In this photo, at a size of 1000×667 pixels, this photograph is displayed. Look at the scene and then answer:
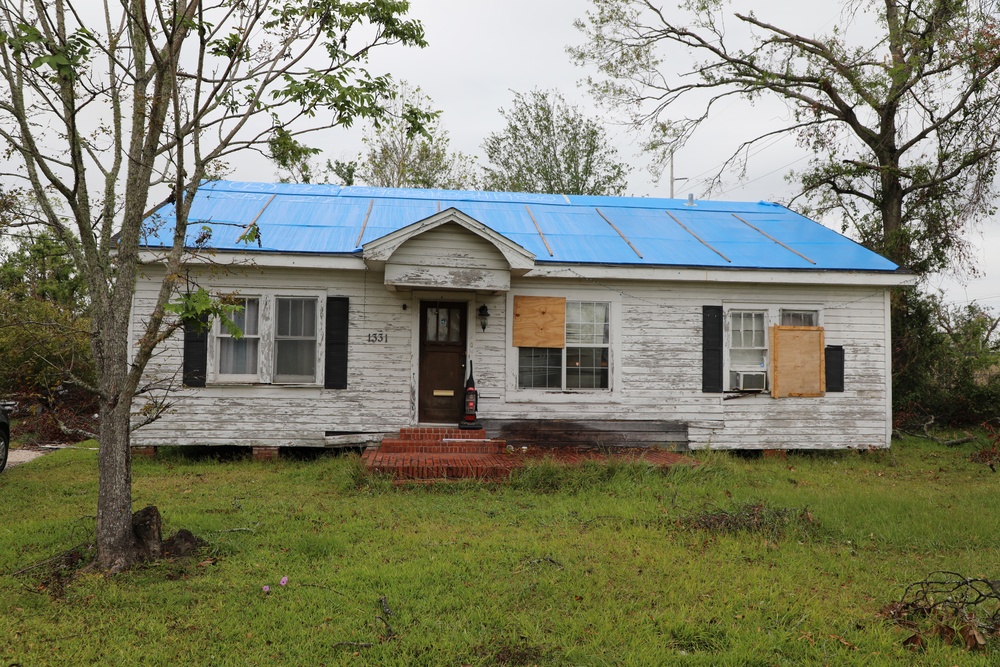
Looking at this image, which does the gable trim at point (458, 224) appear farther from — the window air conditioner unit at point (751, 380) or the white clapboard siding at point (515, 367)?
the window air conditioner unit at point (751, 380)

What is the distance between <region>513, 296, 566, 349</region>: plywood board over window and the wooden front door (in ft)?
2.91

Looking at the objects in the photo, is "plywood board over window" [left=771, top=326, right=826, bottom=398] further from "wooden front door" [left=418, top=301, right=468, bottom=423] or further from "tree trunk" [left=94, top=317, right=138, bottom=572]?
"tree trunk" [left=94, top=317, right=138, bottom=572]

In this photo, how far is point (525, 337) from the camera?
10859 millimetres

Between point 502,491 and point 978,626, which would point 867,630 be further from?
point 502,491

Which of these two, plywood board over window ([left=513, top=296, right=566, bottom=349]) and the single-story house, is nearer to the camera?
the single-story house

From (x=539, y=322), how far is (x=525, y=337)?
33 cm

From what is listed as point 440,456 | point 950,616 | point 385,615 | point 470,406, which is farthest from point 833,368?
point 385,615

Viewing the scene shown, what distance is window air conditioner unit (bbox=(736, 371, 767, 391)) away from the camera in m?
11.3

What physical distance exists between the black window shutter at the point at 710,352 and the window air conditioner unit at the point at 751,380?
0.39 metres

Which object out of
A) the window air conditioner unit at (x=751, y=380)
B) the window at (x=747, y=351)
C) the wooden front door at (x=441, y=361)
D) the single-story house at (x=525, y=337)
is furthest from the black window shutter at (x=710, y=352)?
the wooden front door at (x=441, y=361)

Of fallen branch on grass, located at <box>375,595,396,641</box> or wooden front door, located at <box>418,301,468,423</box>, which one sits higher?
wooden front door, located at <box>418,301,468,423</box>

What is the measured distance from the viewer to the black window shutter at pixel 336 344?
34.3 ft

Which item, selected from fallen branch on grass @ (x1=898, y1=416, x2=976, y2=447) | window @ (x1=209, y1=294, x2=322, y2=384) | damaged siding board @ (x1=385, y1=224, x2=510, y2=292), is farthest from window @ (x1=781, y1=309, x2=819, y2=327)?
window @ (x1=209, y1=294, x2=322, y2=384)

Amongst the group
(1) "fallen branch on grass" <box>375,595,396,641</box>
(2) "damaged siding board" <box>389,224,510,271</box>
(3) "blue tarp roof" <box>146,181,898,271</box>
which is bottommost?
(1) "fallen branch on grass" <box>375,595,396,641</box>
